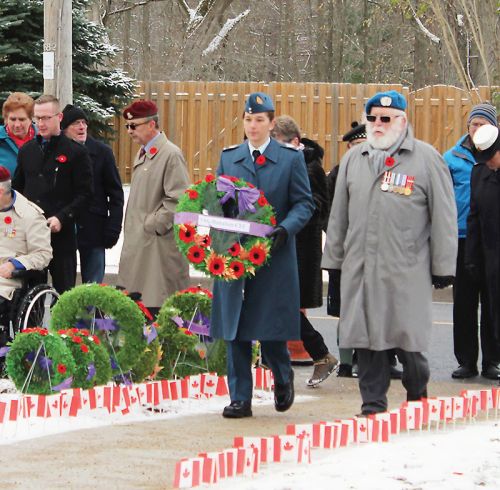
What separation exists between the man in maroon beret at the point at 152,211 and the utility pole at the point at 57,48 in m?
7.44

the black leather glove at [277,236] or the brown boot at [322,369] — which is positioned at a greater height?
the black leather glove at [277,236]

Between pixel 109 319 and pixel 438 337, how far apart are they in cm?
520

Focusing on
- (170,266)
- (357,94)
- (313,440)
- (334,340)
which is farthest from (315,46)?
(313,440)

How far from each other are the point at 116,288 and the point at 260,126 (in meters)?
1.51

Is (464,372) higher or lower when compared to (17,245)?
lower

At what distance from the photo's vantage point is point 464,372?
11227 mm

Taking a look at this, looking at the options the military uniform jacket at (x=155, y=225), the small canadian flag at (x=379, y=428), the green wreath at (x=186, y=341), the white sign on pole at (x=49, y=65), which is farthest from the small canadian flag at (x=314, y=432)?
the white sign on pole at (x=49, y=65)

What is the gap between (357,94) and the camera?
2538cm

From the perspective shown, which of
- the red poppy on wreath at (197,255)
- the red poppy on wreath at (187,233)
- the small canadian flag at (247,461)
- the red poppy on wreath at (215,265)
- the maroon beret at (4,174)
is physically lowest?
the small canadian flag at (247,461)

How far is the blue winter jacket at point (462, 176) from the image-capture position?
11445mm

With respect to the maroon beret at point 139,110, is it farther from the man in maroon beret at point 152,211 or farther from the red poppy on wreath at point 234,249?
the red poppy on wreath at point 234,249

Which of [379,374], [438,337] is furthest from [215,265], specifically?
[438,337]

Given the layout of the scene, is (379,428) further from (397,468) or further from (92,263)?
(92,263)

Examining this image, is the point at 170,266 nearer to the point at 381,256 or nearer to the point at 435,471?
the point at 381,256
